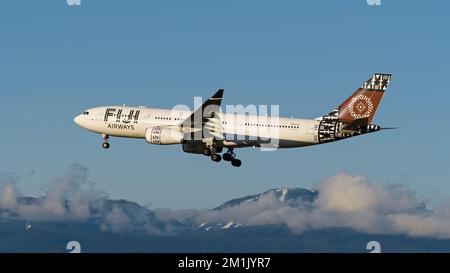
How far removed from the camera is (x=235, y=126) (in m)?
91.5

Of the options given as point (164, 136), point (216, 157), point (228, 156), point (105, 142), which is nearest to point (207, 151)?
point (216, 157)

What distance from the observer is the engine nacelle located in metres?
89.8

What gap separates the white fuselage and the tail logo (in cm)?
474

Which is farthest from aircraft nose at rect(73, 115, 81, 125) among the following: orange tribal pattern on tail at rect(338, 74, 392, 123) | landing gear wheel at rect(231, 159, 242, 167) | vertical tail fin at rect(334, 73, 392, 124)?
orange tribal pattern on tail at rect(338, 74, 392, 123)

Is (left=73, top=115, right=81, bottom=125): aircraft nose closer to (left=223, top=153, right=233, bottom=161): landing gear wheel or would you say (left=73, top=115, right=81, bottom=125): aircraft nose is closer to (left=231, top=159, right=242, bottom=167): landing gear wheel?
(left=223, top=153, right=233, bottom=161): landing gear wheel

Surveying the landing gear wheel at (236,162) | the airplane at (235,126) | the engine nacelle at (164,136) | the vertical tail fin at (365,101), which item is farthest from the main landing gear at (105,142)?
the vertical tail fin at (365,101)

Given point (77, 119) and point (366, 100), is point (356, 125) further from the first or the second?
point (77, 119)

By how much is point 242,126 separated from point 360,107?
1302 centimetres

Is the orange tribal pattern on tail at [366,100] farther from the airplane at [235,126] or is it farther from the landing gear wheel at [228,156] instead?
the landing gear wheel at [228,156]

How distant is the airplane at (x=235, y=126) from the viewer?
89938 millimetres

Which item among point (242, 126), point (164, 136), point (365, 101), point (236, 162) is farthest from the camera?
point (236, 162)
